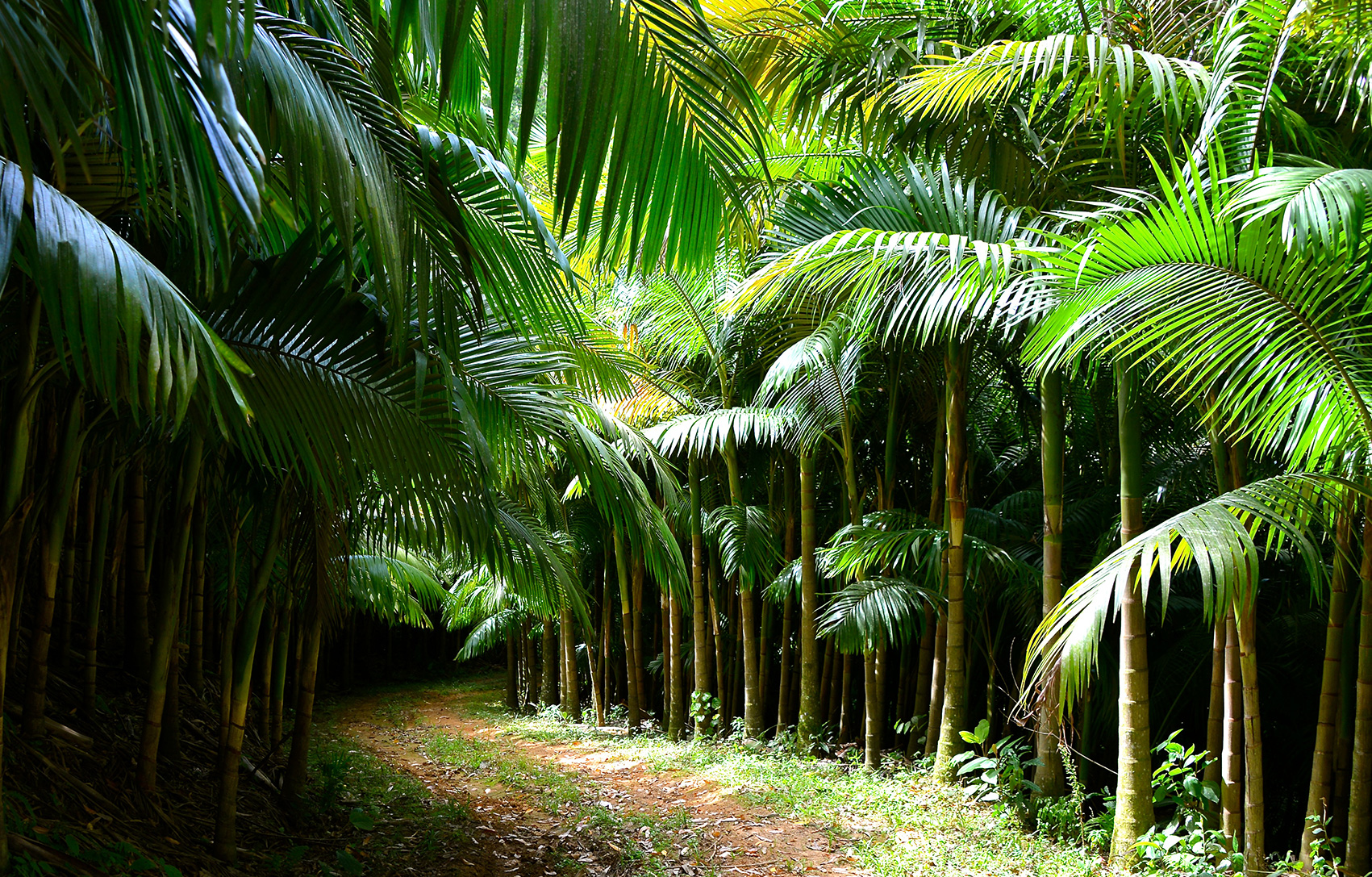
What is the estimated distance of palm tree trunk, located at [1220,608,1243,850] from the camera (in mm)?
3725

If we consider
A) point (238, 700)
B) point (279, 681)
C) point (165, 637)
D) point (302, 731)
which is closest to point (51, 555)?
point (165, 637)

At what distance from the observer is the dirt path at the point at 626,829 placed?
4.54m

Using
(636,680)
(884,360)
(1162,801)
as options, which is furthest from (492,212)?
(636,680)

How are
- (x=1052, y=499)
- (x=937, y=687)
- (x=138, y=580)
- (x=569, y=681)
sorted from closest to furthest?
(x=138, y=580) → (x=1052, y=499) → (x=937, y=687) → (x=569, y=681)

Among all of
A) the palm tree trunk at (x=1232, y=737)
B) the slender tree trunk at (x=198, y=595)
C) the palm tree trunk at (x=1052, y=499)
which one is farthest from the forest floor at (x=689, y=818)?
the slender tree trunk at (x=198, y=595)

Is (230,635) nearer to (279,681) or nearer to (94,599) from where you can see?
(94,599)

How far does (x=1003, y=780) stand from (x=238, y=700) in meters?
3.82

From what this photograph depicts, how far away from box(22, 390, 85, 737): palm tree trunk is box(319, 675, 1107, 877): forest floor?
1.59 metres

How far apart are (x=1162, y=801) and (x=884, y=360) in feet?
10.4

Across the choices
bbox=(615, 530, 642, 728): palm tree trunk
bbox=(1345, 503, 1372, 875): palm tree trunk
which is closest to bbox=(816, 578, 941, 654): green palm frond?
bbox=(1345, 503, 1372, 875): palm tree trunk

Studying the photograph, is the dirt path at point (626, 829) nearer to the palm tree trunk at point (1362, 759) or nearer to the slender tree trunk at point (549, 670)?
the palm tree trunk at point (1362, 759)

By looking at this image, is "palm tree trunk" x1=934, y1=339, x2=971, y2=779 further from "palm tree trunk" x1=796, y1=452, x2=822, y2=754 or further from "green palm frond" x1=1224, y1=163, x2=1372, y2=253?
"green palm frond" x1=1224, y1=163, x2=1372, y2=253

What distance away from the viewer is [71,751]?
3.53 metres

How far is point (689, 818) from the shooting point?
17.9 ft
